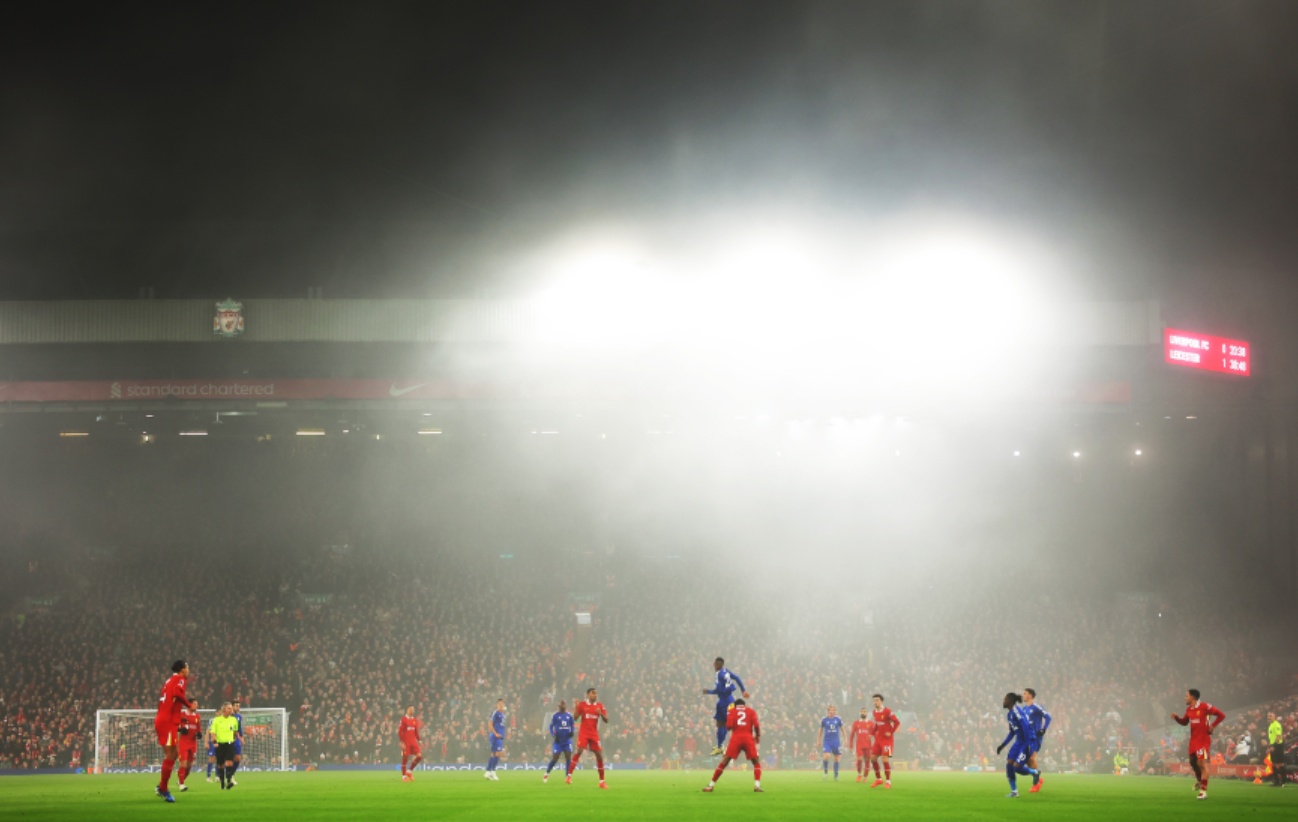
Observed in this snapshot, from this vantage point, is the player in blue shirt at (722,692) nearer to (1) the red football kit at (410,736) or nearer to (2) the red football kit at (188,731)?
(1) the red football kit at (410,736)

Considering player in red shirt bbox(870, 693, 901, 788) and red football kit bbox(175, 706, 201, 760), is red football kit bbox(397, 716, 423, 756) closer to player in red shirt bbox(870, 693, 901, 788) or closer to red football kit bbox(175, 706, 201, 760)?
red football kit bbox(175, 706, 201, 760)

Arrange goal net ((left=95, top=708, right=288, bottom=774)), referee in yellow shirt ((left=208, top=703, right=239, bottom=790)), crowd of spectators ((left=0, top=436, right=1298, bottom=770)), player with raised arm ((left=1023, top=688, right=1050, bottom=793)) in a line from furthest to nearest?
crowd of spectators ((left=0, top=436, right=1298, bottom=770)), goal net ((left=95, top=708, right=288, bottom=774)), referee in yellow shirt ((left=208, top=703, right=239, bottom=790)), player with raised arm ((left=1023, top=688, right=1050, bottom=793))

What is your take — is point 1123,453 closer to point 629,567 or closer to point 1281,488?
point 1281,488

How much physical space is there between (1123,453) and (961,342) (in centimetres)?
1709

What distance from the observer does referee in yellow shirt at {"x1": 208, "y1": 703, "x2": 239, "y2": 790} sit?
21.9 meters

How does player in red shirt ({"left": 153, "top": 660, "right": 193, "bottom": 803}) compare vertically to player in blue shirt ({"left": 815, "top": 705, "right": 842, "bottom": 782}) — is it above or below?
above

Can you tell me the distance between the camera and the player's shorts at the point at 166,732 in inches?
717

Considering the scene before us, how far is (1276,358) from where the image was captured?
39125 millimetres

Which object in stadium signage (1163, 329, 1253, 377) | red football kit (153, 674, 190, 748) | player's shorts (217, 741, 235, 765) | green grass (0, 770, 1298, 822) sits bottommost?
green grass (0, 770, 1298, 822)

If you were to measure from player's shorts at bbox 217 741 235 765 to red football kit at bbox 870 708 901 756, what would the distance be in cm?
1320

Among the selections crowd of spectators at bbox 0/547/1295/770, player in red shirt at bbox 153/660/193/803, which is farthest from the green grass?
crowd of spectators at bbox 0/547/1295/770

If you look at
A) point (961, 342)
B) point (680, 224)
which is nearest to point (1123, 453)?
point (961, 342)

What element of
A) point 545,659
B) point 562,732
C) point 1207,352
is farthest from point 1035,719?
point 545,659

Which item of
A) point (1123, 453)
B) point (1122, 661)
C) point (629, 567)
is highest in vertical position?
point (1123, 453)
